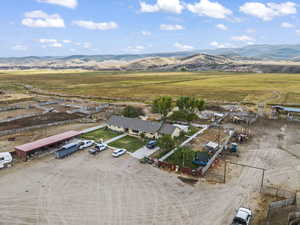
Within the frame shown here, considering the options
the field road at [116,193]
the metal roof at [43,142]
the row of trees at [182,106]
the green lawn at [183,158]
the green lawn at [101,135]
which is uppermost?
→ the row of trees at [182,106]

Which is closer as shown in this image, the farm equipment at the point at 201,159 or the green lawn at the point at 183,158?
the farm equipment at the point at 201,159

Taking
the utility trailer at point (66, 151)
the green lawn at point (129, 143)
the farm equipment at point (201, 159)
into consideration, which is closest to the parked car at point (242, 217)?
the farm equipment at point (201, 159)

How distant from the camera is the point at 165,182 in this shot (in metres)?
23.5

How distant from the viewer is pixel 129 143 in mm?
34688

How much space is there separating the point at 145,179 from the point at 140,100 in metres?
52.5

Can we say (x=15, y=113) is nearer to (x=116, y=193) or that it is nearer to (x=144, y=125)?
(x=144, y=125)

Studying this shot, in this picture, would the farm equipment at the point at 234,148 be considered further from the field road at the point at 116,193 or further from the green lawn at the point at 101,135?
the green lawn at the point at 101,135

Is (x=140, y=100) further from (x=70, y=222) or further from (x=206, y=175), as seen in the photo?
(x=70, y=222)

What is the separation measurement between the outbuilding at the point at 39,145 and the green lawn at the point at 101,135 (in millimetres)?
2183

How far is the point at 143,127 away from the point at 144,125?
459mm

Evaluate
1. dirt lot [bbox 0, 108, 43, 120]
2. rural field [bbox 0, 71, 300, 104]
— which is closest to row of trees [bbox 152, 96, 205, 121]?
rural field [bbox 0, 71, 300, 104]

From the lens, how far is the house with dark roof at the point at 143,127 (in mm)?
36219

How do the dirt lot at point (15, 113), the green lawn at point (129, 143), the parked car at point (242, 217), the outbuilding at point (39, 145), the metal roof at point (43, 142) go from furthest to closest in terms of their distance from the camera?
the dirt lot at point (15, 113) < the green lawn at point (129, 143) < the metal roof at point (43, 142) < the outbuilding at point (39, 145) < the parked car at point (242, 217)

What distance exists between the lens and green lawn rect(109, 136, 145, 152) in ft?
108
